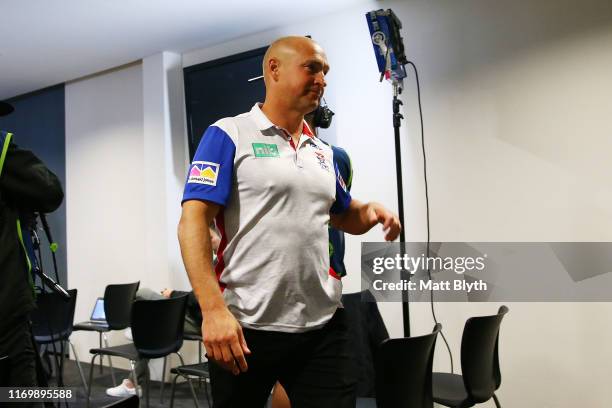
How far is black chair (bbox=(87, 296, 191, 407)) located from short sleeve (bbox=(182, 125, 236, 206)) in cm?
233

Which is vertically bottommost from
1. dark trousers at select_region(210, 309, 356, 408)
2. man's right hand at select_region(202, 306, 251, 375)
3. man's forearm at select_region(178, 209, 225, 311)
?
dark trousers at select_region(210, 309, 356, 408)

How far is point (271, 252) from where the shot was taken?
1.32m

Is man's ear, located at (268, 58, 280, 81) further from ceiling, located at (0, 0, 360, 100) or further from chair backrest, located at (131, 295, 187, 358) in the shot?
ceiling, located at (0, 0, 360, 100)

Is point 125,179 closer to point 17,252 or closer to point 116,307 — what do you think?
point 116,307

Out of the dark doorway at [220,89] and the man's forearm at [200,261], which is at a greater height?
the dark doorway at [220,89]

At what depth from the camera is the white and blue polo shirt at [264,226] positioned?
1.31 meters

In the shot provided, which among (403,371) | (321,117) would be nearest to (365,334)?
(403,371)

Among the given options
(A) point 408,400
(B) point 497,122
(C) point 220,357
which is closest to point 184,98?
(B) point 497,122

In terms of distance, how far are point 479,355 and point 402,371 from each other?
0.56m

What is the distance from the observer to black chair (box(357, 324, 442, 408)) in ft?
6.32

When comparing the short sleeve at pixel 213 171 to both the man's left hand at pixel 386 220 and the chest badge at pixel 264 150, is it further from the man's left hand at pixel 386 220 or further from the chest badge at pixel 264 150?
the man's left hand at pixel 386 220

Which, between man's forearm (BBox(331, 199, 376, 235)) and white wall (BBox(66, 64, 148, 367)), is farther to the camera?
white wall (BBox(66, 64, 148, 367))

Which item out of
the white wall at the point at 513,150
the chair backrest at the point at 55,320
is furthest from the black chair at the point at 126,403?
the chair backrest at the point at 55,320

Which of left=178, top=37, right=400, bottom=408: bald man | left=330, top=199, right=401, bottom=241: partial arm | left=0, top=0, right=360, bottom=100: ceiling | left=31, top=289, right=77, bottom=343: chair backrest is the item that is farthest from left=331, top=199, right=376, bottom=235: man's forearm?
left=31, top=289, right=77, bottom=343: chair backrest
